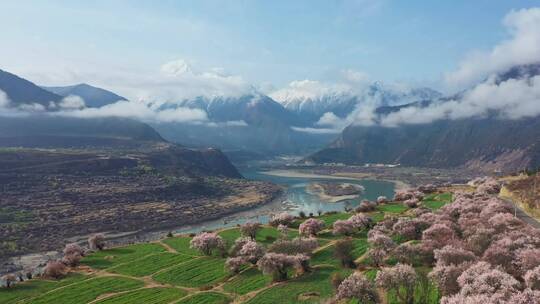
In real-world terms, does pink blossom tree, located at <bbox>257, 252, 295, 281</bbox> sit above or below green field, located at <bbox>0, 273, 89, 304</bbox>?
above

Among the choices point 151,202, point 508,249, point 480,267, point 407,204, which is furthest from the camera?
point 151,202

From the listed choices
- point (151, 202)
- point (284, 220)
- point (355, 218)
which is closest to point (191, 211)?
point (151, 202)

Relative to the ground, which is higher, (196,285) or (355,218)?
(355,218)

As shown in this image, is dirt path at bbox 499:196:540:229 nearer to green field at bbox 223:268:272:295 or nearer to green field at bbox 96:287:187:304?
green field at bbox 223:268:272:295

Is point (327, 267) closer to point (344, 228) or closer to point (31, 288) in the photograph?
point (344, 228)

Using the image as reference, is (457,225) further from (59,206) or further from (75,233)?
(59,206)

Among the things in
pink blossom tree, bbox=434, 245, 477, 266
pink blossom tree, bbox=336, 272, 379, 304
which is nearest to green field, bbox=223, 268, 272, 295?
pink blossom tree, bbox=336, 272, 379, 304

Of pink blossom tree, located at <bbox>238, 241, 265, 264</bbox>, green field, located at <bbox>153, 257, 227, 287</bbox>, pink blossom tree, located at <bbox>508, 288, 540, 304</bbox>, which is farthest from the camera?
pink blossom tree, located at <bbox>238, 241, 265, 264</bbox>
